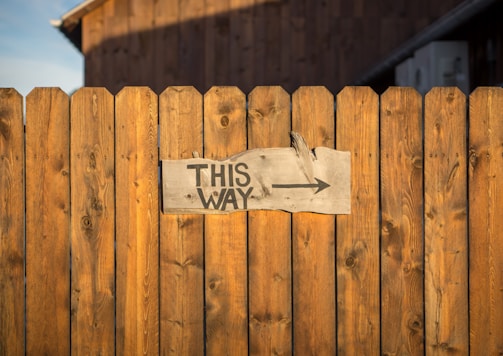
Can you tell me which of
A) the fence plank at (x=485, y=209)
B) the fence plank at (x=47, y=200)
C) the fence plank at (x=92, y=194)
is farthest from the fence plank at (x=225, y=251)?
the fence plank at (x=485, y=209)

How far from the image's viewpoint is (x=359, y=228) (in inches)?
121

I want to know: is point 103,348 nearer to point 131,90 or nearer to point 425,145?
point 131,90

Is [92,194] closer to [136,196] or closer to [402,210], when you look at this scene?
[136,196]

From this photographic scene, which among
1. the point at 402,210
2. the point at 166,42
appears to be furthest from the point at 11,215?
the point at 166,42

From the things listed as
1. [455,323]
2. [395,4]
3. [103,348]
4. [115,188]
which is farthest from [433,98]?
[395,4]

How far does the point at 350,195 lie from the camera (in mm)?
3066

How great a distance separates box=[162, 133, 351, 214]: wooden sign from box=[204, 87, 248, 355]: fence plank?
0.08 m

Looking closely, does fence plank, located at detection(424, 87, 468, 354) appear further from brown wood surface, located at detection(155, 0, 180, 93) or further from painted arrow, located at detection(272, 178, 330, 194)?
brown wood surface, located at detection(155, 0, 180, 93)

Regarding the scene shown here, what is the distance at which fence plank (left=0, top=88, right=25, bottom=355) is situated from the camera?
10.0ft

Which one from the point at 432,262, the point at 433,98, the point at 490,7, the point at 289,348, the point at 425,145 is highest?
the point at 490,7

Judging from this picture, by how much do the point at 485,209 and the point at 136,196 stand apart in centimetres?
207

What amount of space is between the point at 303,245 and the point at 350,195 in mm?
403

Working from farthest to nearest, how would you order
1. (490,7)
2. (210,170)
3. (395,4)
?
1. (395,4)
2. (490,7)
3. (210,170)

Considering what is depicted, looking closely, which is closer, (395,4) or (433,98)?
(433,98)
